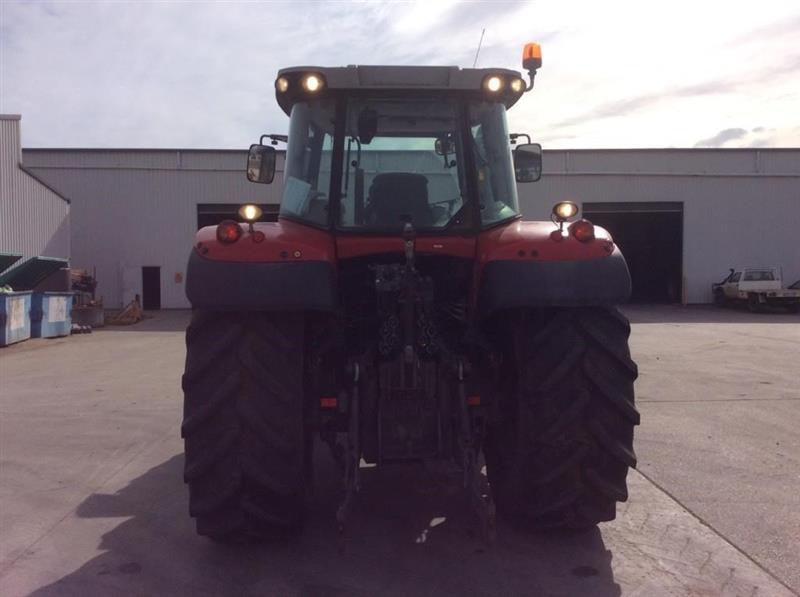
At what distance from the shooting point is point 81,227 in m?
32.2

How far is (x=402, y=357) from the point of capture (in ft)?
14.1

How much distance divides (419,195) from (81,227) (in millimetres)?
30228

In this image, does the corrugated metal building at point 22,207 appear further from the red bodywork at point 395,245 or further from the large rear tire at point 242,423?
the large rear tire at point 242,423

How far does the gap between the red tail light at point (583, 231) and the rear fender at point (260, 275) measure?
1.36m

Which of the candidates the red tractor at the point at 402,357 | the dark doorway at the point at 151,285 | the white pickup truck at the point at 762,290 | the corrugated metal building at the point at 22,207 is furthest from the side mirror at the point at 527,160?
the dark doorway at the point at 151,285

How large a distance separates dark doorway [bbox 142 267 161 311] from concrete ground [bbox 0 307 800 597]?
78.4ft

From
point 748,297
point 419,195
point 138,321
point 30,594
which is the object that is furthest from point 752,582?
point 748,297

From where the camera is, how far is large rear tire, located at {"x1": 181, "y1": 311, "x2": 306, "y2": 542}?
13.8ft

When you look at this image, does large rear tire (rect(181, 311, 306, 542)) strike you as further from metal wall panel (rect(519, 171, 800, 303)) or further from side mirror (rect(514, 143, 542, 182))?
metal wall panel (rect(519, 171, 800, 303))

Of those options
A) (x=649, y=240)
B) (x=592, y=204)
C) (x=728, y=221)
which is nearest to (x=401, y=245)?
(x=592, y=204)

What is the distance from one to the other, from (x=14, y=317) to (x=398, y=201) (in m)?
15.6

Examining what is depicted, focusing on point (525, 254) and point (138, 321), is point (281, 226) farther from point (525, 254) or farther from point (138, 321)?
point (138, 321)

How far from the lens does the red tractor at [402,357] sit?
4.21 metres

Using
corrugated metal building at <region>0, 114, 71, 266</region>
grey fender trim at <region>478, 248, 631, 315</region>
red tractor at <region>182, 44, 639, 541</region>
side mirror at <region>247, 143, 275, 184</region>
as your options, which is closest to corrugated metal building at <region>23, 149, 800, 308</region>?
corrugated metal building at <region>0, 114, 71, 266</region>
